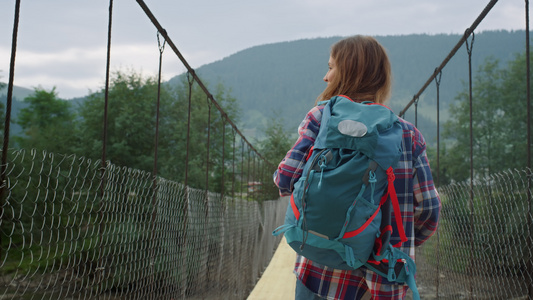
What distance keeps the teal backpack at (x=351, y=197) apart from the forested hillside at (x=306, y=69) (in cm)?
7757

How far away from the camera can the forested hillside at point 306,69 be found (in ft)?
260

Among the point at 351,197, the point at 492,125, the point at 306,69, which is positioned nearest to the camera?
the point at 351,197

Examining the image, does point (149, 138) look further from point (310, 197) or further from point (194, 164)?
point (310, 197)

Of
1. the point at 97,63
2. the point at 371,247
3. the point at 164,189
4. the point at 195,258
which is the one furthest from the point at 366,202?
the point at 97,63

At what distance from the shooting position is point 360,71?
3.81ft

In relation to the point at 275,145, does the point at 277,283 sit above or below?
below

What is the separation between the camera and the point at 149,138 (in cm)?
1892

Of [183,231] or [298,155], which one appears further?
[183,231]

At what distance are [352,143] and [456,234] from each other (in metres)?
1.86

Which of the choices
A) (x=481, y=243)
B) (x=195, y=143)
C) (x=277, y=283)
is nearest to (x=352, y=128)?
(x=481, y=243)

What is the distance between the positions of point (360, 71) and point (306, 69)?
316 feet

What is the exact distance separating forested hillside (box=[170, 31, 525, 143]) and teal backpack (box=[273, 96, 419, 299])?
77.6 m

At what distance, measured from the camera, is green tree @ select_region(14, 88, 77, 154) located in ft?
59.6

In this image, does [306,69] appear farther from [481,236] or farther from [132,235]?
[481,236]
